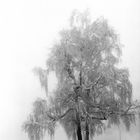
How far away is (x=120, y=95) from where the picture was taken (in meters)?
8.06

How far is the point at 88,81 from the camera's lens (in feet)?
26.6

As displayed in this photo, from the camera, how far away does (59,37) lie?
8477mm

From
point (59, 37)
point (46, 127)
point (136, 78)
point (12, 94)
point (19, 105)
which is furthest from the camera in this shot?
point (12, 94)

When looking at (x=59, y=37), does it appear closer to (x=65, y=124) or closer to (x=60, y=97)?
(x=60, y=97)

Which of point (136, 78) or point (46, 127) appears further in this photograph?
point (136, 78)

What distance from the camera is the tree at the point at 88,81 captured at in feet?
25.9

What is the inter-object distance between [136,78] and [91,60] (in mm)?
4251

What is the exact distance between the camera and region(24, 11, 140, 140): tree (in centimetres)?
790

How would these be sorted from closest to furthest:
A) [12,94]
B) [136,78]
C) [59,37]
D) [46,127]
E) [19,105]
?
[46,127] → [59,37] → [136,78] → [19,105] → [12,94]

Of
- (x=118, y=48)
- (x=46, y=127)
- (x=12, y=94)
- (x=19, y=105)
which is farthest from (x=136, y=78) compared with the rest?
(x=12, y=94)

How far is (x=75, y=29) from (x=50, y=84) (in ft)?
6.49

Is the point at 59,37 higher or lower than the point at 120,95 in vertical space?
higher

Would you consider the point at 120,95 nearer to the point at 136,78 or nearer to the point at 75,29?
the point at 75,29

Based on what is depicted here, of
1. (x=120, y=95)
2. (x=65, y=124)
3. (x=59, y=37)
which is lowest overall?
(x=65, y=124)
